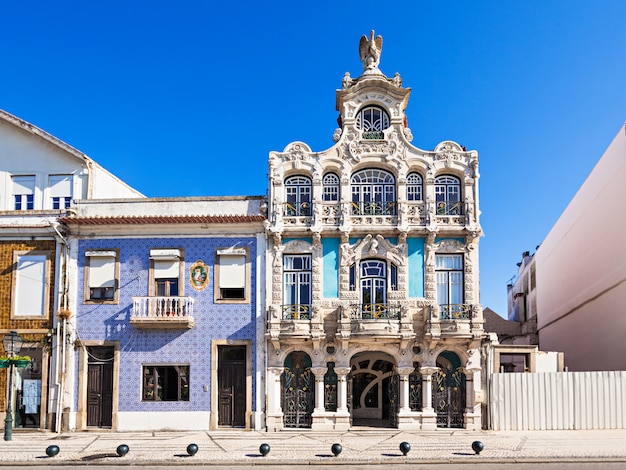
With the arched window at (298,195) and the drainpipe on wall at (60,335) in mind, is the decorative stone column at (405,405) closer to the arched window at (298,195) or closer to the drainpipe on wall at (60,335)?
the arched window at (298,195)

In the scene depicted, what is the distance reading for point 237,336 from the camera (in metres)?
25.4

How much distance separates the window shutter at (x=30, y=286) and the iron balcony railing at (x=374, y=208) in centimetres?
1207

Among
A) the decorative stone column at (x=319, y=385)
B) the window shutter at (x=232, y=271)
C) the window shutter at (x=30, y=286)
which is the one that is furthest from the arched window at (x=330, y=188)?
the window shutter at (x=30, y=286)

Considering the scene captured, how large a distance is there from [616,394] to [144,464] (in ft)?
54.5

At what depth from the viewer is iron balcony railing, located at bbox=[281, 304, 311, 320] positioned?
82.7ft

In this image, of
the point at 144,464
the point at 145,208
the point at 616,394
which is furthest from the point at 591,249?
the point at 144,464

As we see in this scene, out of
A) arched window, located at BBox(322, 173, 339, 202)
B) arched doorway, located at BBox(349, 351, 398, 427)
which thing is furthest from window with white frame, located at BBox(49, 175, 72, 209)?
arched doorway, located at BBox(349, 351, 398, 427)

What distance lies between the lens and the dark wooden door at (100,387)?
82.9 feet

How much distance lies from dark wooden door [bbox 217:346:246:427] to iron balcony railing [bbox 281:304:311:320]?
6.79 ft

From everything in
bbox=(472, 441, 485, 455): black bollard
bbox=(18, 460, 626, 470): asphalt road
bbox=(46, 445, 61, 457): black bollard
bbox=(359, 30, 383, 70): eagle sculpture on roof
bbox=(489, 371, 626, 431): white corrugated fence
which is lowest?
bbox=(18, 460, 626, 470): asphalt road

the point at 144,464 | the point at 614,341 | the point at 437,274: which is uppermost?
the point at 437,274

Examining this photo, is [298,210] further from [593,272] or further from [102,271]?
[593,272]

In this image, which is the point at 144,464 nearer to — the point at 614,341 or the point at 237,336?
the point at 237,336

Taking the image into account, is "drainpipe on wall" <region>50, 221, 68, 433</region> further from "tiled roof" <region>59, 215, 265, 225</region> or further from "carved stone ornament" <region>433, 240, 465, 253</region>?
"carved stone ornament" <region>433, 240, 465, 253</region>
